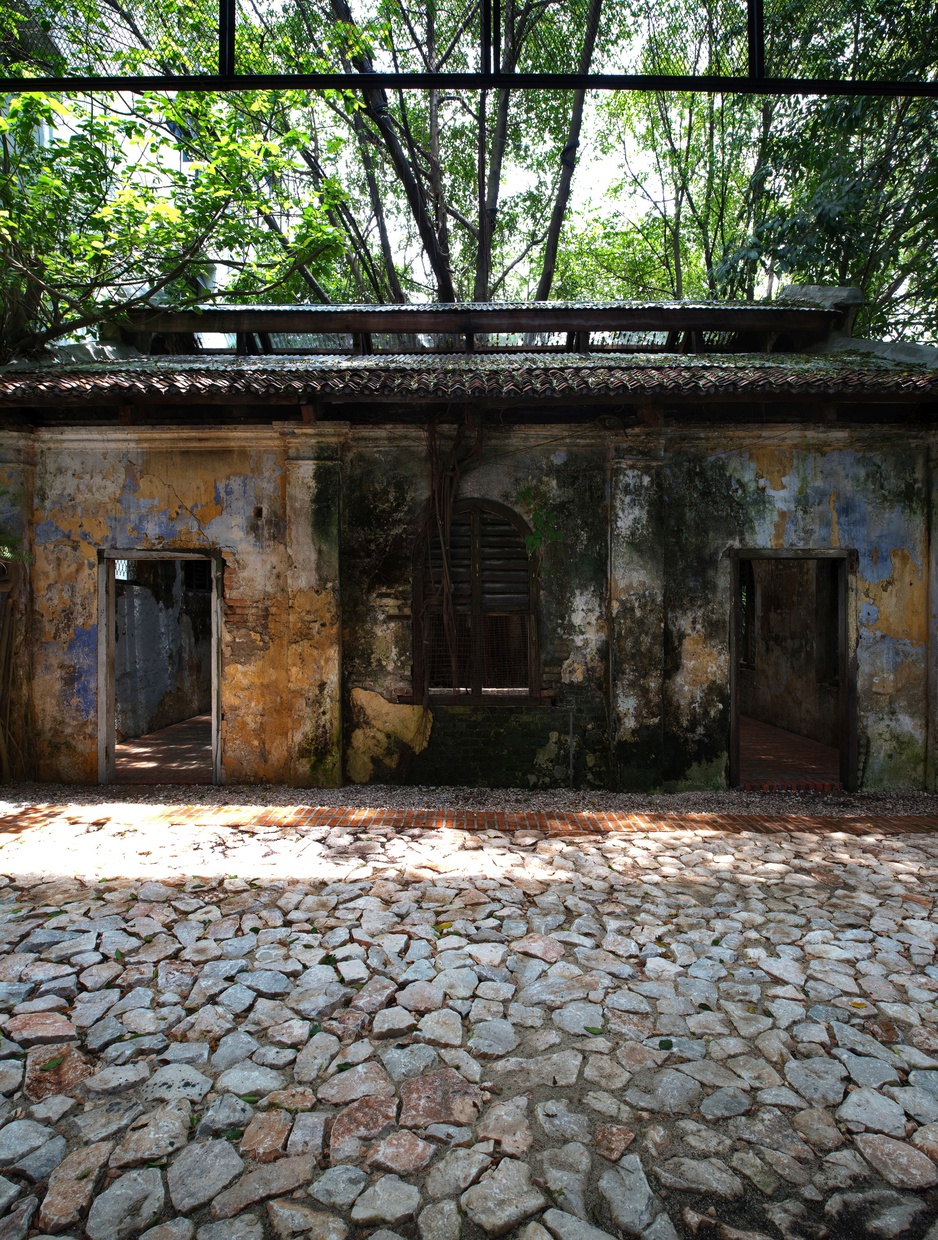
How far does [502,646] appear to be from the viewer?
285 inches

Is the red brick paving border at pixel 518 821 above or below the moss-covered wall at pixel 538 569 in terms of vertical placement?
below

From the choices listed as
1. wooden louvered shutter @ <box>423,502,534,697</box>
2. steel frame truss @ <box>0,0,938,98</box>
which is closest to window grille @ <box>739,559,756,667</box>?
wooden louvered shutter @ <box>423,502,534,697</box>

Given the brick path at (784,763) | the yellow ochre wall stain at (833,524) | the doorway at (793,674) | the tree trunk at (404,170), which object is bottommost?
the brick path at (784,763)

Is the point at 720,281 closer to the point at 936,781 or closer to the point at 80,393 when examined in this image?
the point at 936,781

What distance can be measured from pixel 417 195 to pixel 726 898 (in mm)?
13567

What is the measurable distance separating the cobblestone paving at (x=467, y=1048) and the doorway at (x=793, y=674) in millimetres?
2379

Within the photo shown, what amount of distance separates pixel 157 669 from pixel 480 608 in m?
6.44

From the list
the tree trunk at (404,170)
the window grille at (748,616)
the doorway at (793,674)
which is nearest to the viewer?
the doorway at (793,674)

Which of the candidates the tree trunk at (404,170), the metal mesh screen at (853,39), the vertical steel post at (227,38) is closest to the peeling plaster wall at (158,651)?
the vertical steel post at (227,38)

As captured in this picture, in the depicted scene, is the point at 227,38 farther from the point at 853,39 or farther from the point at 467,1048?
the point at 853,39

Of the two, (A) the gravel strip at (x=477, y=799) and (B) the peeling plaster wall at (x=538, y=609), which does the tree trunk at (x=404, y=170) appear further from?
(A) the gravel strip at (x=477, y=799)

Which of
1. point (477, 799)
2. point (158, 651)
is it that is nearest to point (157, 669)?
point (158, 651)

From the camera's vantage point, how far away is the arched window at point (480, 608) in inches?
281

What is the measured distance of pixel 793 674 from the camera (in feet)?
36.2
